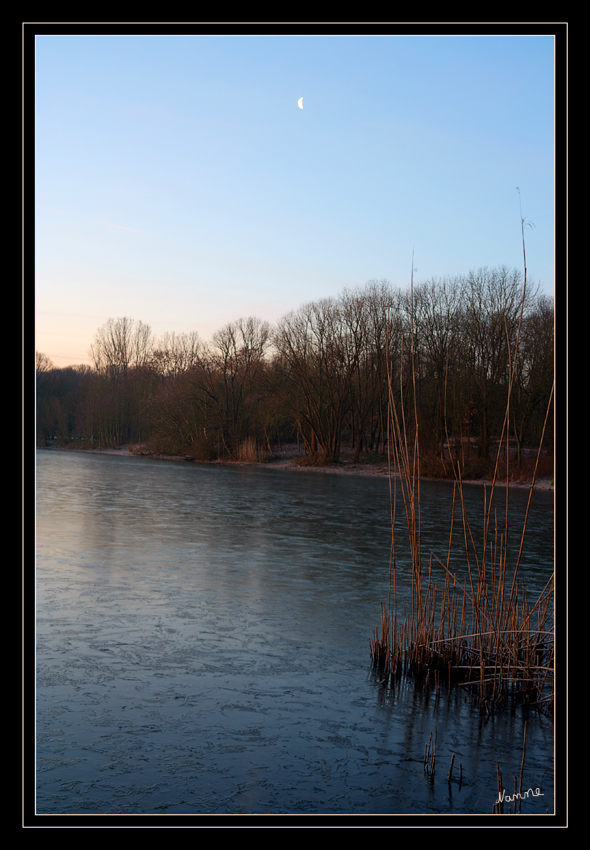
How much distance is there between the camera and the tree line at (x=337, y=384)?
88.5 ft

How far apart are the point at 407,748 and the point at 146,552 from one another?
281 inches

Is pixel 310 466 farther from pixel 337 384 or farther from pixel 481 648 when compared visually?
pixel 481 648

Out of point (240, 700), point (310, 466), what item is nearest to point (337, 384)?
point (310, 466)

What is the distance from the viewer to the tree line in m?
27.0

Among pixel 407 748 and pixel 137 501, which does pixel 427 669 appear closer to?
pixel 407 748

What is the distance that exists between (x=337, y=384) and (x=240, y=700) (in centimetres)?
3095

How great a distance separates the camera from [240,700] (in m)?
5.13

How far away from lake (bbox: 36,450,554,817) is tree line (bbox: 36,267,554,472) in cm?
1147
